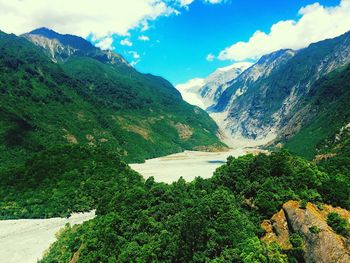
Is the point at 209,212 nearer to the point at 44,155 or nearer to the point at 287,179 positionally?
the point at 287,179

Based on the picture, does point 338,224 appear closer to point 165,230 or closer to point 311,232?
point 311,232

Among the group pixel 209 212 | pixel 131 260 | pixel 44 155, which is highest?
pixel 44 155

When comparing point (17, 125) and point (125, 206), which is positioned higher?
point (17, 125)

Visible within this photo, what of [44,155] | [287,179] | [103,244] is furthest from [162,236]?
[44,155]

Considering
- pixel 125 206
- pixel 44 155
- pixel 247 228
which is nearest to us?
pixel 247 228

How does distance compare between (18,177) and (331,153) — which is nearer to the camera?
(18,177)

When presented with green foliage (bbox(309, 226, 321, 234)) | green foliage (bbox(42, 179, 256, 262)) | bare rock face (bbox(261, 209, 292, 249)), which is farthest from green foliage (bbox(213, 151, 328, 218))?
green foliage (bbox(309, 226, 321, 234))

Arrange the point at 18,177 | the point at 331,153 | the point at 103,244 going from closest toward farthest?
the point at 103,244, the point at 18,177, the point at 331,153
